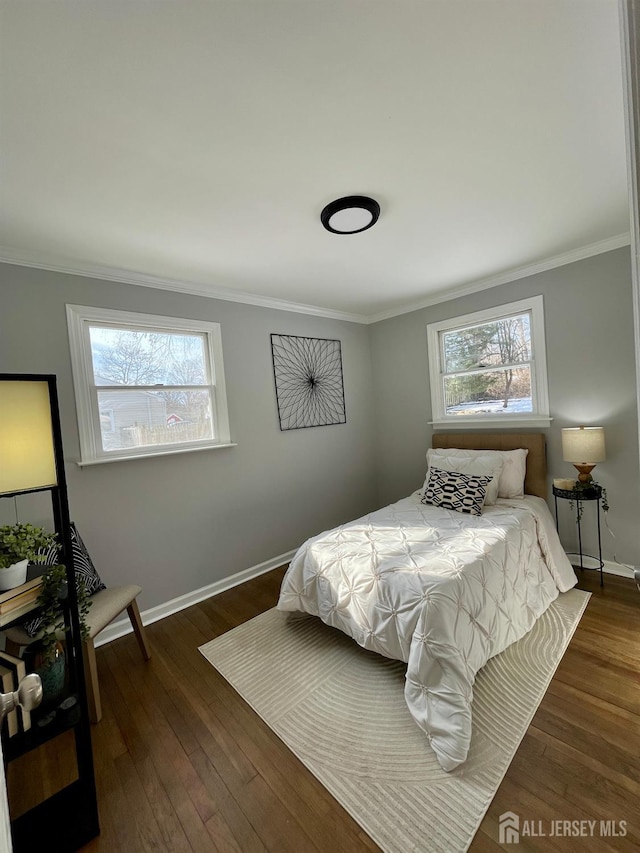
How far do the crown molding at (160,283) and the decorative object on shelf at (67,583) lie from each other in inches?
54.3

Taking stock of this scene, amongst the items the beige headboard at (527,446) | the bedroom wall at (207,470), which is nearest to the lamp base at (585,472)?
the beige headboard at (527,446)

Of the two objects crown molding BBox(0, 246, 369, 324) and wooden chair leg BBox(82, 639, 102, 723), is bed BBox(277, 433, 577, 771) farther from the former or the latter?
crown molding BBox(0, 246, 369, 324)

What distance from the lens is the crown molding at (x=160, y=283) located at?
2066 millimetres

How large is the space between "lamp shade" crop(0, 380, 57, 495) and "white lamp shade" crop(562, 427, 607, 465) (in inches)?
121

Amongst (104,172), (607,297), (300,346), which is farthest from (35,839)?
(607,297)

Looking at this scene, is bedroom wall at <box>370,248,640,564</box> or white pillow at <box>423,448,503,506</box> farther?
white pillow at <box>423,448,503,506</box>

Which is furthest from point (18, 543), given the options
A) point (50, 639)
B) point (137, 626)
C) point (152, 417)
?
point (152, 417)

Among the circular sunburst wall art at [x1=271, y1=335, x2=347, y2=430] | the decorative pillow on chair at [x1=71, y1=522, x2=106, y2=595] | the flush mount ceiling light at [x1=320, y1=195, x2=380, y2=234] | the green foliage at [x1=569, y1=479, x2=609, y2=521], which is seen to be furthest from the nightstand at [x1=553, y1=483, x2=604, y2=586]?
the decorative pillow on chair at [x1=71, y1=522, x2=106, y2=595]

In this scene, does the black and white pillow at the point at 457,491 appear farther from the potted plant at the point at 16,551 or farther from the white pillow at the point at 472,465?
the potted plant at the point at 16,551

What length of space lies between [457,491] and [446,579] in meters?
1.13

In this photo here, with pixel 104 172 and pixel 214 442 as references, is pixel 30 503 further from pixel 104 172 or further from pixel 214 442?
pixel 104 172

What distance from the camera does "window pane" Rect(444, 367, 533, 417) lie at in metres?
3.06

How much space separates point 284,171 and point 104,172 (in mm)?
761

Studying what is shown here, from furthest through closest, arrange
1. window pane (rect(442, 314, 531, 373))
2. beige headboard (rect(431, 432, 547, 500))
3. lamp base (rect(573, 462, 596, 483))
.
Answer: window pane (rect(442, 314, 531, 373)) < beige headboard (rect(431, 432, 547, 500)) < lamp base (rect(573, 462, 596, 483))
